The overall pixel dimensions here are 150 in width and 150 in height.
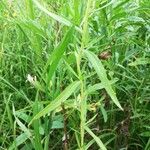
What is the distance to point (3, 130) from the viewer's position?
1.13 metres

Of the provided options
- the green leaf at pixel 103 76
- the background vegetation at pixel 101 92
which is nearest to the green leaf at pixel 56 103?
the green leaf at pixel 103 76

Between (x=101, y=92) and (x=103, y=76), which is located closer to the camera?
(x=103, y=76)

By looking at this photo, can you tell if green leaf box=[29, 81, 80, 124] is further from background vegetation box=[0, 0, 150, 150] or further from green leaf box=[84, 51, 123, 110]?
background vegetation box=[0, 0, 150, 150]

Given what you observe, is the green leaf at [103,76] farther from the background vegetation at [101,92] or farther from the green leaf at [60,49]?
the background vegetation at [101,92]

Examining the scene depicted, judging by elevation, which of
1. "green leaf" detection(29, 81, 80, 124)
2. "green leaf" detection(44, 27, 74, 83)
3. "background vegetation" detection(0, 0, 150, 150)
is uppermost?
"green leaf" detection(44, 27, 74, 83)

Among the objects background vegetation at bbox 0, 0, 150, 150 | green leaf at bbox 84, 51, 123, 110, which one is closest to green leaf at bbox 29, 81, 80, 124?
green leaf at bbox 84, 51, 123, 110

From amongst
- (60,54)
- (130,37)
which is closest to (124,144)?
(130,37)

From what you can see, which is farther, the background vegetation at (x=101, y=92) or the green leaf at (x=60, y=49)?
the background vegetation at (x=101, y=92)

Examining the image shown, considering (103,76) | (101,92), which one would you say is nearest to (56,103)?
(103,76)

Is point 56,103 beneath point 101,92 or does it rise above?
above

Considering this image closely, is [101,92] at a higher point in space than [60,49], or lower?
lower

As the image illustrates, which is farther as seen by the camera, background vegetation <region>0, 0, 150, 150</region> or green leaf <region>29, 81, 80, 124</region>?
background vegetation <region>0, 0, 150, 150</region>

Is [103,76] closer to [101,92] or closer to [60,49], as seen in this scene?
[60,49]

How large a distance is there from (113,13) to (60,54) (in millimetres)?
325
